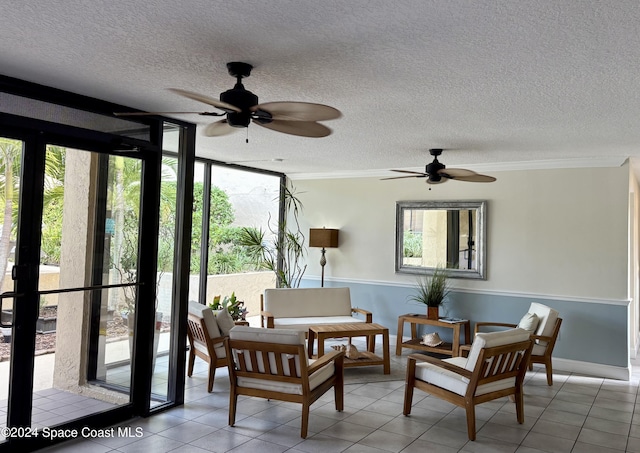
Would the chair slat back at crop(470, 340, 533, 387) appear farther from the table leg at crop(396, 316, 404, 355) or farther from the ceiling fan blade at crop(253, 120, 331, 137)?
the table leg at crop(396, 316, 404, 355)

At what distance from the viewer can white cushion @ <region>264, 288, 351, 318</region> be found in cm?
648

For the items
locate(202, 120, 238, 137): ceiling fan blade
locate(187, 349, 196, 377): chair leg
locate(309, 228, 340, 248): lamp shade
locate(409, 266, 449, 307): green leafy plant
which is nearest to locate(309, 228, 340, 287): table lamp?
locate(309, 228, 340, 248): lamp shade

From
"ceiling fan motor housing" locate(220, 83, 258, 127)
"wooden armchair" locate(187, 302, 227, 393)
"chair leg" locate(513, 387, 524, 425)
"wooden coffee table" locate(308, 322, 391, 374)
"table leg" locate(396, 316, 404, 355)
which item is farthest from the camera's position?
"table leg" locate(396, 316, 404, 355)

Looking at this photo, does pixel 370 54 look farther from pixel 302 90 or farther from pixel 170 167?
pixel 170 167

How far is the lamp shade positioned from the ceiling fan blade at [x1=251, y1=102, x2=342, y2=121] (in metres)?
4.71

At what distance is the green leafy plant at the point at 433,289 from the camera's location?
6.41 m

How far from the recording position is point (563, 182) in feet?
19.5

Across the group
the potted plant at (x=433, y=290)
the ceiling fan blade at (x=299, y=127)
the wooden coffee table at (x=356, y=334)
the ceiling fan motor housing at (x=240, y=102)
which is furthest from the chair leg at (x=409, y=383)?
the ceiling fan motor housing at (x=240, y=102)

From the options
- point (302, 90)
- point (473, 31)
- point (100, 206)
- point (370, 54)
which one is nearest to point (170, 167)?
point (100, 206)

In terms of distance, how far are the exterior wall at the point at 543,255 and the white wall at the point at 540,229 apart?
11 millimetres

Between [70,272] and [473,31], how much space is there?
3.06 meters

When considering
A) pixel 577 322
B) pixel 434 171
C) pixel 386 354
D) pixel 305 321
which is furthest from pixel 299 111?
pixel 577 322

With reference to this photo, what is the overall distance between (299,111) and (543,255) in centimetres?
451

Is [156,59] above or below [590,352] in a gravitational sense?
above
